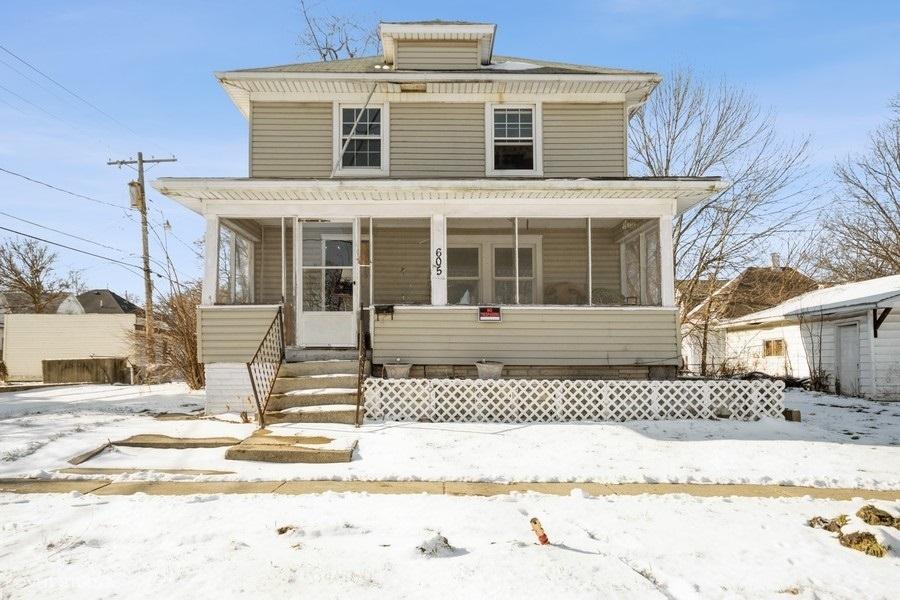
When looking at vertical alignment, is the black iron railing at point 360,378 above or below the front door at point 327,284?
below

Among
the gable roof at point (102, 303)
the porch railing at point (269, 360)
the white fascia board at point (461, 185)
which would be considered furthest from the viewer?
the gable roof at point (102, 303)

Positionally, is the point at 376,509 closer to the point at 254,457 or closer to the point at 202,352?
the point at 254,457

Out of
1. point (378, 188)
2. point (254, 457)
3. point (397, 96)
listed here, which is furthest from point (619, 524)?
point (397, 96)

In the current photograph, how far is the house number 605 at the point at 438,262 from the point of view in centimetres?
1140

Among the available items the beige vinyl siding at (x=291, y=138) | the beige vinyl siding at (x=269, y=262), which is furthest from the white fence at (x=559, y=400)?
the beige vinyl siding at (x=291, y=138)

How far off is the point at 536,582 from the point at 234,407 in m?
8.47

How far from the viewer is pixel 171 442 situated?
26.0 ft

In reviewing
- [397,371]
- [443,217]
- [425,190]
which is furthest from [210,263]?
[443,217]

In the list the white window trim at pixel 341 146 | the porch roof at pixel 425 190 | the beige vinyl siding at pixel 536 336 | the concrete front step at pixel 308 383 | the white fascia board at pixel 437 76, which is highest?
the white fascia board at pixel 437 76

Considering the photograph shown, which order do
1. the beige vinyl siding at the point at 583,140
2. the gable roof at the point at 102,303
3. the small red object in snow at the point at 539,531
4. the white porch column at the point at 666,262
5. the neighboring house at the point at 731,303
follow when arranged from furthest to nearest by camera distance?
the gable roof at the point at 102,303
the neighboring house at the point at 731,303
the beige vinyl siding at the point at 583,140
the white porch column at the point at 666,262
the small red object in snow at the point at 539,531

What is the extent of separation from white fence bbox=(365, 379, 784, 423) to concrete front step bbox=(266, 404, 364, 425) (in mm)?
575

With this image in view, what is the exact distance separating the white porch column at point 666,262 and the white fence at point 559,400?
66.6 inches

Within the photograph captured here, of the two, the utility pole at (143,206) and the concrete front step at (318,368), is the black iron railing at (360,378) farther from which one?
the utility pole at (143,206)

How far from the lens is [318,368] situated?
10.6 meters
